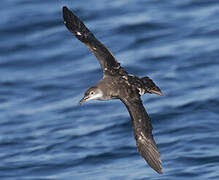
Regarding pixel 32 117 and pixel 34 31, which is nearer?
pixel 32 117

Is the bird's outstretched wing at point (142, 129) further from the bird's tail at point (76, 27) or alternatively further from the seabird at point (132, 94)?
the bird's tail at point (76, 27)

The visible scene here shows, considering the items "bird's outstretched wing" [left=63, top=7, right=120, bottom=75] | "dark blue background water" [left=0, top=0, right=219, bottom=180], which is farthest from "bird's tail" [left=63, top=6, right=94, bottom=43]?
"dark blue background water" [left=0, top=0, right=219, bottom=180]

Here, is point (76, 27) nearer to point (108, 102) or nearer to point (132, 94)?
point (132, 94)

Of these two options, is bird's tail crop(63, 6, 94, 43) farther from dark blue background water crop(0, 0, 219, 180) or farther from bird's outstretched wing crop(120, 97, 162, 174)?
dark blue background water crop(0, 0, 219, 180)

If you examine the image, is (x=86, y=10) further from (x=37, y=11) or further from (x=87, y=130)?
(x=87, y=130)

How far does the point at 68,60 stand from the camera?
65.1ft

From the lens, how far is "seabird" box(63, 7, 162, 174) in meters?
10.7

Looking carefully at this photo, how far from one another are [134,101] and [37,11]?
1205cm

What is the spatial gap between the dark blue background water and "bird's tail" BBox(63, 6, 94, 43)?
3.73m

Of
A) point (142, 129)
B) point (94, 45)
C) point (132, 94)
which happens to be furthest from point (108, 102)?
point (142, 129)

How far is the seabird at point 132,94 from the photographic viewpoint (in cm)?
1070

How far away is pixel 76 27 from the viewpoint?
11875 millimetres

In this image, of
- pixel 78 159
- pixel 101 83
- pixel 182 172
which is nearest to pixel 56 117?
pixel 78 159

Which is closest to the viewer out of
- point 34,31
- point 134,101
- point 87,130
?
point 134,101
